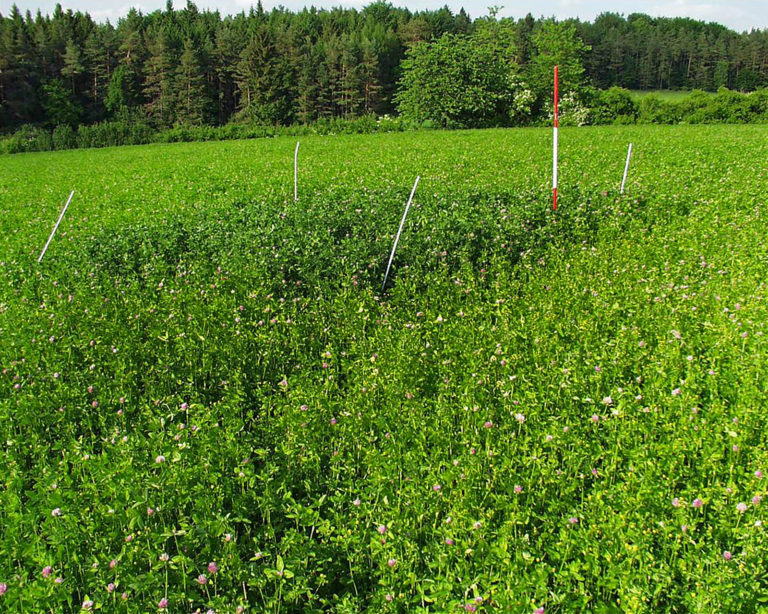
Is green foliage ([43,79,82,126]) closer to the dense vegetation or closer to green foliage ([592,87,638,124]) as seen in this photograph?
green foliage ([592,87,638,124])

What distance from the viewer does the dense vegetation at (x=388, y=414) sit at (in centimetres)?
304

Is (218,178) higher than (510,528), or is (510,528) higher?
(218,178)

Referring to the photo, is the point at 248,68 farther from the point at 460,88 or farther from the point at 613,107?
the point at 613,107

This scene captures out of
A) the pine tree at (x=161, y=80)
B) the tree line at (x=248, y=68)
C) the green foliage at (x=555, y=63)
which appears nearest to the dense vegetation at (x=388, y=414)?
the tree line at (x=248, y=68)

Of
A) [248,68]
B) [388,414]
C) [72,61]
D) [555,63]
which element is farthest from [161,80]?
[388,414]

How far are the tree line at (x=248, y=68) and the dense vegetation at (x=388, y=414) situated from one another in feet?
152

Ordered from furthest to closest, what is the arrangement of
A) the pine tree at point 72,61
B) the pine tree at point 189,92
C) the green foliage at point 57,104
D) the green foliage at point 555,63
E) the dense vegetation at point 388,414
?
the pine tree at point 72,61 → the pine tree at point 189,92 → the green foliage at point 57,104 → the green foliage at point 555,63 → the dense vegetation at point 388,414

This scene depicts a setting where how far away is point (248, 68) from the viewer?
247 feet

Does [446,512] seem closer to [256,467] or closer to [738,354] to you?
[256,467]

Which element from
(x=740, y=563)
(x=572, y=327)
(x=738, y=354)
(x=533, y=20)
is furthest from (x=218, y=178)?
(x=533, y=20)

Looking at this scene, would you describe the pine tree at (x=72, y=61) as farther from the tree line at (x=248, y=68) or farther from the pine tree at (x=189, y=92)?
the pine tree at (x=189, y=92)

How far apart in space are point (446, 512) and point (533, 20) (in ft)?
411

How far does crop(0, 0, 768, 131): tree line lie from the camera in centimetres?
5634

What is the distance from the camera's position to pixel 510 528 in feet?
10.4
